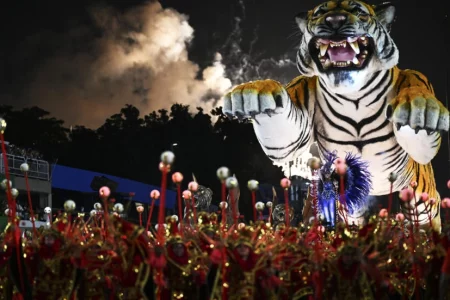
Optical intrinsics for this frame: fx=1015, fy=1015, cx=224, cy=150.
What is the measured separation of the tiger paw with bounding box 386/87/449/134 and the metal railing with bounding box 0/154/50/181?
34.4 feet

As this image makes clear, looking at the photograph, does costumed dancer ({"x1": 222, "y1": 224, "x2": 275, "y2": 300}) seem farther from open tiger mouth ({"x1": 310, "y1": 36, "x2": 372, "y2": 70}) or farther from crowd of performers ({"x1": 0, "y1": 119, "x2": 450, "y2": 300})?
open tiger mouth ({"x1": 310, "y1": 36, "x2": 372, "y2": 70})

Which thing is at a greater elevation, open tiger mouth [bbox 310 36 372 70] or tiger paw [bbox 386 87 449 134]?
open tiger mouth [bbox 310 36 372 70]

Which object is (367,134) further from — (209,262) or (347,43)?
(209,262)

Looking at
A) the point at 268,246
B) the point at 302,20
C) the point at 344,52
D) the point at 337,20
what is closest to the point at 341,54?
the point at 344,52

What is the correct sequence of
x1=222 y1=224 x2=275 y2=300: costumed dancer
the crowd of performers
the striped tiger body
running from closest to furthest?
the crowd of performers → x1=222 y1=224 x2=275 y2=300: costumed dancer → the striped tiger body

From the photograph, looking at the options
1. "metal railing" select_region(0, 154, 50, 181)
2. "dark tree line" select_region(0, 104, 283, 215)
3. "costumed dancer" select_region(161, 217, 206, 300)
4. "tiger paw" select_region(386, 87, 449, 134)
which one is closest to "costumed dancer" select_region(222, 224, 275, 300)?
"costumed dancer" select_region(161, 217, 206, 300)

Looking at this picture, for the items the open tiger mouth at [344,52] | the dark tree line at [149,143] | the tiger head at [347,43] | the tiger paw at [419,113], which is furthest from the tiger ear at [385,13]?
the dark tree line at [149,143]

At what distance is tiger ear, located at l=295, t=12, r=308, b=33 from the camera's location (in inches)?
423

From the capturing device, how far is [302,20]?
1077 cm

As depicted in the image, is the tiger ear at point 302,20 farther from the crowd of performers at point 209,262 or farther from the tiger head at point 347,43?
the crowd of performers at point 209,262

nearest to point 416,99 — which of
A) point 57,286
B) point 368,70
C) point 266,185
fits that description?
point 368,70

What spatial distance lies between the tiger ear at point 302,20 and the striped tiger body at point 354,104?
1 centimetres

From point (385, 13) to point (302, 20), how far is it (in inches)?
34.4

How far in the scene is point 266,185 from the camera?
91.4 ft
